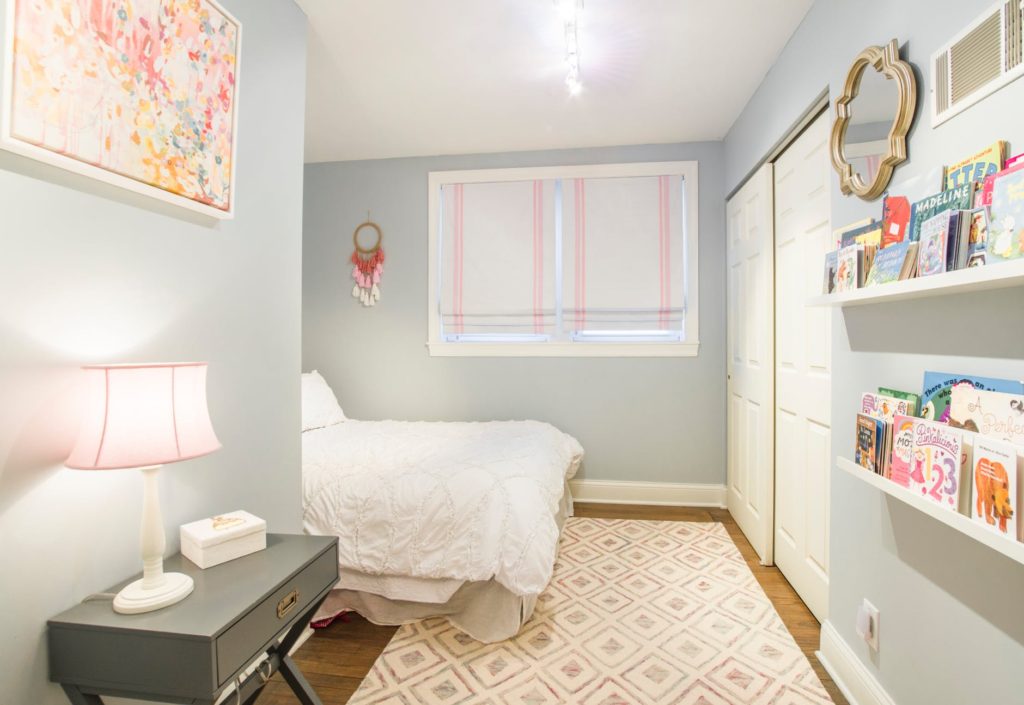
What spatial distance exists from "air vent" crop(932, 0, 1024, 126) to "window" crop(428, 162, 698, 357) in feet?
7.79

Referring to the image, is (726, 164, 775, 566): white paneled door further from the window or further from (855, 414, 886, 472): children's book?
(855, 414, 886, 472): children's book

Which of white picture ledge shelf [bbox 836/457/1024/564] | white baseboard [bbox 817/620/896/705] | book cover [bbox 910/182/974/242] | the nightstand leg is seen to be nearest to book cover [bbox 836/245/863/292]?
book cover [bbox 910/182/974/242]

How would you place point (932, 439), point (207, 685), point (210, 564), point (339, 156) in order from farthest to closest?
point (339, 156) → point (210, 564) → point (932, 439) → point (207, 685)

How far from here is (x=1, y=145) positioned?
988 millimetres

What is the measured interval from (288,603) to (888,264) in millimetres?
1840

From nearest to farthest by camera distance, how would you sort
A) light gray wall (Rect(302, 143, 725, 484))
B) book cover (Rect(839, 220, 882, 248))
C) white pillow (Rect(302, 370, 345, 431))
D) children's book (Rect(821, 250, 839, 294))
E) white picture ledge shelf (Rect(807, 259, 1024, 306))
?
white picture ledge shelf (Rect(807, 259, 1024, 306)) → book cover (Rect(839, 220, 882, 248)) → children's book (Rect(821, 250, 839, 294)) → white pillow (Rect(302, 370, 345, 431)) → light gray wall (Rect(302, 143, 725, 484))

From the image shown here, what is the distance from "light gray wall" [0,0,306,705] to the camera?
1.05 metres

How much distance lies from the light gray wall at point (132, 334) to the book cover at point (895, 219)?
203 cm

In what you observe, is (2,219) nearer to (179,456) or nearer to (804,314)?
(179,456)

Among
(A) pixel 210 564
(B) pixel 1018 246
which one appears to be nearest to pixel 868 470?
(B) pixel 1018 246

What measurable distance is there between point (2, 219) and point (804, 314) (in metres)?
2.71

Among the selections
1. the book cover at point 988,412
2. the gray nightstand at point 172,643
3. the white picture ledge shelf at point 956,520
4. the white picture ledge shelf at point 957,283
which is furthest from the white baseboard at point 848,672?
the gray nightstand at point 172,643

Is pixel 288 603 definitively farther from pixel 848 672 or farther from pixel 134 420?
pixel 848 672

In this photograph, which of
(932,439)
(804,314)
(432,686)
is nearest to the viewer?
(932,439)
